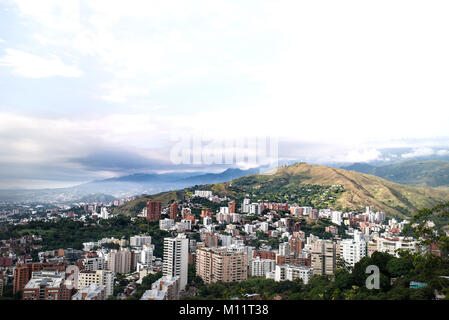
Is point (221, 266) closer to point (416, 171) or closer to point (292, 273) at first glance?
point (292, 273)

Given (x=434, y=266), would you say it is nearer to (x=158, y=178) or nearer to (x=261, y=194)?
(x=158, y=178)

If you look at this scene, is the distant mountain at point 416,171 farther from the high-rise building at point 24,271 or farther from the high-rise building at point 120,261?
the high-rise building at point 24,271

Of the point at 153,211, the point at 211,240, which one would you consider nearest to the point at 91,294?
the point at 211,240

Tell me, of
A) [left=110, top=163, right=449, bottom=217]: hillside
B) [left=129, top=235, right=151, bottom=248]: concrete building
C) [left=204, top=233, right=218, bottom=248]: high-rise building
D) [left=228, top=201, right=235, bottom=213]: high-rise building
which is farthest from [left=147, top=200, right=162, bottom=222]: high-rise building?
[left=228, top=201, right=235, bottom=213]: high-rise building

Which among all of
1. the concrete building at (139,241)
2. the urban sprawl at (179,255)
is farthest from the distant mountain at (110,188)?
→ the concrete building at (139,241)

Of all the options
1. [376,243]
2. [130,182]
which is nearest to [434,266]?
[130,182]

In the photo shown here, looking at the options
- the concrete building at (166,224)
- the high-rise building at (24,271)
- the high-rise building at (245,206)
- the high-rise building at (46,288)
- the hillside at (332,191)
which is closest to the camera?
the high-rise building at (46,288)
